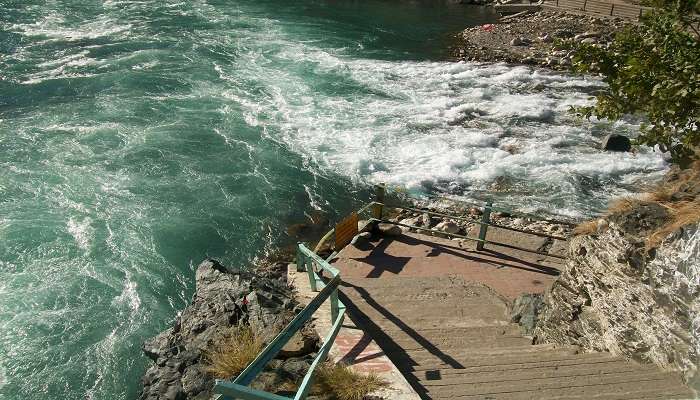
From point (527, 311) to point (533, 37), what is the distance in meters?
30.6

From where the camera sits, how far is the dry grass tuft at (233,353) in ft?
23.4

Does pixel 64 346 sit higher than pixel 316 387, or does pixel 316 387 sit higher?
pixel 316 387

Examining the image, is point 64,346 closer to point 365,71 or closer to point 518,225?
point 518,225

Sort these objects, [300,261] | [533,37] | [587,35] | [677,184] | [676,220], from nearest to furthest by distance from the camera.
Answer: [676,220], [677,184], [300,261], [587,35], [533,37]

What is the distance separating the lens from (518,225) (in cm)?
1739

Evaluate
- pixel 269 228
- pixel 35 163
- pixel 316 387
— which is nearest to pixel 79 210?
pixel 35 163

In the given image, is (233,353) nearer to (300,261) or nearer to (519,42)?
(300,261)

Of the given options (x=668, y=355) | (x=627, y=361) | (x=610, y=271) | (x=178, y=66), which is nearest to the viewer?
(x=668, y=355)

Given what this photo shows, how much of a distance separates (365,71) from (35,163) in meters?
16.0

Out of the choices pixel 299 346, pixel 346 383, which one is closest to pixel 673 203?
pixel 346 383

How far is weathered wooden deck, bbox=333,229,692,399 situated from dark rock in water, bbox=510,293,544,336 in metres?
0.14

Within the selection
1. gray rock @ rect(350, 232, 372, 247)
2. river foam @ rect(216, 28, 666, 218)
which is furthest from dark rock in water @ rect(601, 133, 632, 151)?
gray rock @ rect(350, 232, 372, 247)

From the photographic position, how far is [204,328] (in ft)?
32.1

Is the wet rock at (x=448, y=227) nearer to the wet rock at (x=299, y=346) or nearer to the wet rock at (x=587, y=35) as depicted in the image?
the wet rock at (x=299, y=346)
